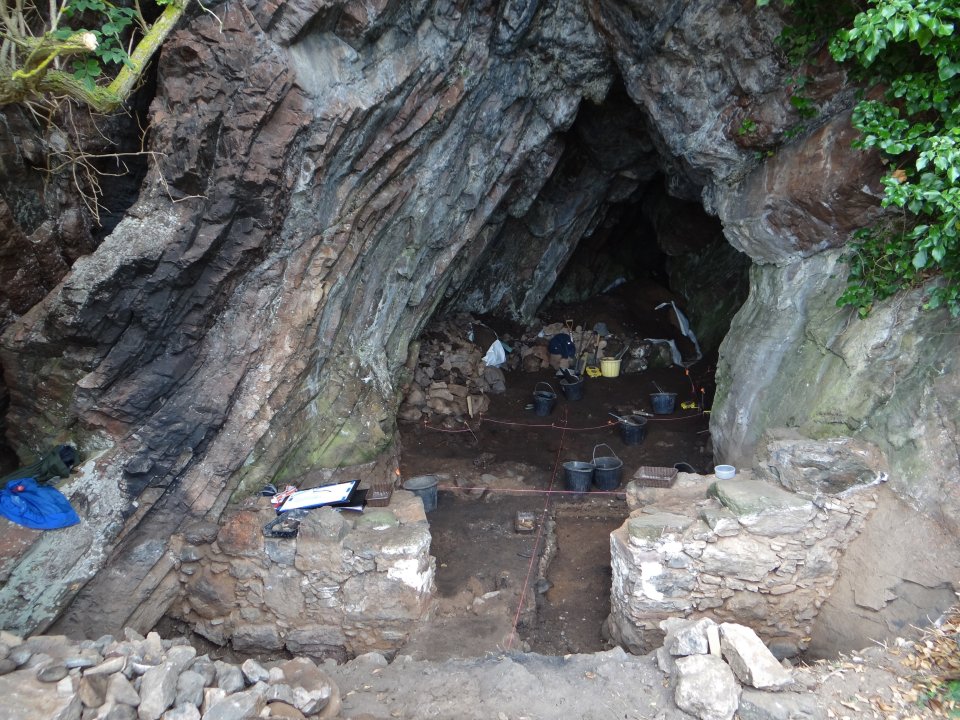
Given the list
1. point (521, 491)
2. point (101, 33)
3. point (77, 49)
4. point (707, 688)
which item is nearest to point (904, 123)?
point (707, 688)

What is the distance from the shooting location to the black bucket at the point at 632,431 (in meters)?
9.41

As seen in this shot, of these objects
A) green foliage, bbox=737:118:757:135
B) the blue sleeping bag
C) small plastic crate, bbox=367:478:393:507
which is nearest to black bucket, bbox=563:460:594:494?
small plastic crate, bbox=367:478:393:507

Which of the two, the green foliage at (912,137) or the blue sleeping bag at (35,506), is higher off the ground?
the green foliage at (912,137)

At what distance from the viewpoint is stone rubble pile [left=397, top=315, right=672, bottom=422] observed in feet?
34.4

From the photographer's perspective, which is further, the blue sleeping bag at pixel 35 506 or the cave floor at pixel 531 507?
the cave floor at pixel 531 507

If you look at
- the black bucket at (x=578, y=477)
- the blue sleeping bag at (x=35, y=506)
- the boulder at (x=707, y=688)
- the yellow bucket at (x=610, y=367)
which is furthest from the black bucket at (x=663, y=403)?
the blue sleeping bag at (x=35, y=506)

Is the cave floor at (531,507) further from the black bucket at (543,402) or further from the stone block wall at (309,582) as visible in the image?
the stone block wall at (309,582)

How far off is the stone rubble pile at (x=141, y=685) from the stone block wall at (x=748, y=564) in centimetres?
276

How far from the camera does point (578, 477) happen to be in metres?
8.05

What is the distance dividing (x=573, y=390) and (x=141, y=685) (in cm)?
875

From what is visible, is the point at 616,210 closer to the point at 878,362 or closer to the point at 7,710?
the point at 878,362

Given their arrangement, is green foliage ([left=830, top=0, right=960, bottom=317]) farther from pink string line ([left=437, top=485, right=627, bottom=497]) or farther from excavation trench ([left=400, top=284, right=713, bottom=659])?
excavation trench ([left=400, top=284, right=713, bottom=659])

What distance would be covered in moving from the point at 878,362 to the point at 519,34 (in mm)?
5332

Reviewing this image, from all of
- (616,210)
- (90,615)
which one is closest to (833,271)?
(90,615)
